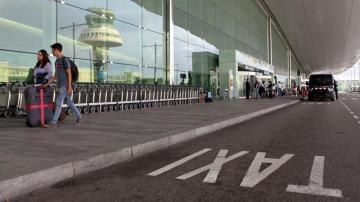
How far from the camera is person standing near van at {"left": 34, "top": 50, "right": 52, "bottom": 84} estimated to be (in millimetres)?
9578

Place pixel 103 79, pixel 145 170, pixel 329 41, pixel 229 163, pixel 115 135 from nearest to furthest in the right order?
pixel 145 170 → pixel 229 163 → pixel 115 135 → pixel 103 79 → pixel 329 41

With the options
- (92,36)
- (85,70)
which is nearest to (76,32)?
(92,36)

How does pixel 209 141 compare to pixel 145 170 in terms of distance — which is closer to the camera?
pixel 145 170

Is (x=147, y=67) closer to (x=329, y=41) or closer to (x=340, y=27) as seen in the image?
(x=340, y=27)

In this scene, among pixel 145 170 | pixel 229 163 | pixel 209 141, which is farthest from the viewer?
pixel 209 141

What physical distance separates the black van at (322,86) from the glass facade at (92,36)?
53.1 ft

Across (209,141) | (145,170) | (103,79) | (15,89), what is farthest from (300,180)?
(103,79)

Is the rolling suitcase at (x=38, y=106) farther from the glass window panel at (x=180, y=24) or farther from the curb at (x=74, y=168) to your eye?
the glass window panel at (x=180, y=24)

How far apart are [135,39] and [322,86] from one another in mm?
19432

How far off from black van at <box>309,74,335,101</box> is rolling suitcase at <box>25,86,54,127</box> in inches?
1132

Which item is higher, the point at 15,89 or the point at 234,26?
the point at 234,26

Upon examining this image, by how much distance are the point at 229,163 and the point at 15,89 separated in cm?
814

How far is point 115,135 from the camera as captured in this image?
805cm

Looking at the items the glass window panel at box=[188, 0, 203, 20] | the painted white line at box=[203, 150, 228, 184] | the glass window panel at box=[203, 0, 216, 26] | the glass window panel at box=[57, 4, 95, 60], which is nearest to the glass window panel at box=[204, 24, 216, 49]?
the glass window panel at box=[203, 0, 216, 26]
